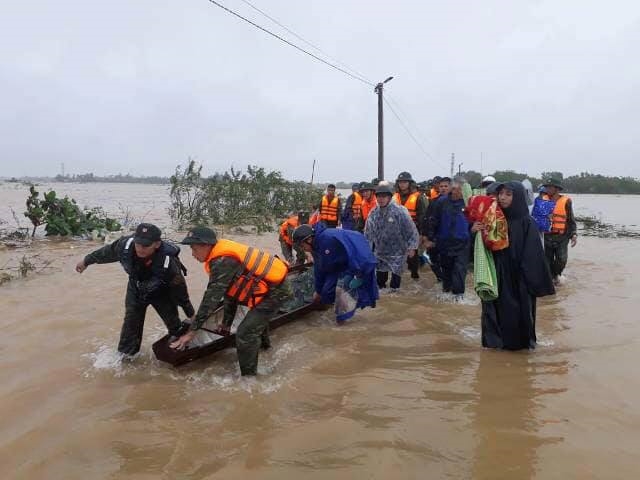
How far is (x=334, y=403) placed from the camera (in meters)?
3.73

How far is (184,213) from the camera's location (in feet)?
54.1

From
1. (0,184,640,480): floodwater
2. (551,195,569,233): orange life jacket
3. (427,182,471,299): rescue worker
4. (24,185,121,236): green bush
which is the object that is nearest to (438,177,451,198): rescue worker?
(427,182,471,299): rescue worker

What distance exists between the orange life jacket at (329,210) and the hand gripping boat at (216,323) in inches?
155

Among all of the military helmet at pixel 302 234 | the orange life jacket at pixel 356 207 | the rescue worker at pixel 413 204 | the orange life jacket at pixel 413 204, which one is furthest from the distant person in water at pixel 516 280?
the orange life jacket at pixel 356 207

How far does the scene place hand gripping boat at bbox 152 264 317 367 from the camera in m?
4.23

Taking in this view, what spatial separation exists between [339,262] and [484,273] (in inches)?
62.6

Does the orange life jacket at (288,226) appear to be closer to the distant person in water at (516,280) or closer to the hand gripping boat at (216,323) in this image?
the hand gripping boat at (216,323)

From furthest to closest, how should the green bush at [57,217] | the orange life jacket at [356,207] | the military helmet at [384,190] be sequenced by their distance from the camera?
the green bush at [57,217], the orange life jacket at [356,207], the military helmet at [384,190]

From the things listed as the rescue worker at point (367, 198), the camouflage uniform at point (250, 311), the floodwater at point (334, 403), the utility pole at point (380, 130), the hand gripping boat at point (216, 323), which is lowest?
the floodwater at point (334, 403)

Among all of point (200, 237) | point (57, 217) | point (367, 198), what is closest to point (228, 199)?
point (57, 217)

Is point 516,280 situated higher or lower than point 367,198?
lower

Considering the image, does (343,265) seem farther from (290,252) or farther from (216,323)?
(290,252)

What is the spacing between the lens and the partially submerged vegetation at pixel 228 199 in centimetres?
1611

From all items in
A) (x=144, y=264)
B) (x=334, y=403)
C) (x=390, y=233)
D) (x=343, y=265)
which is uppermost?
(x=390, y=233)
